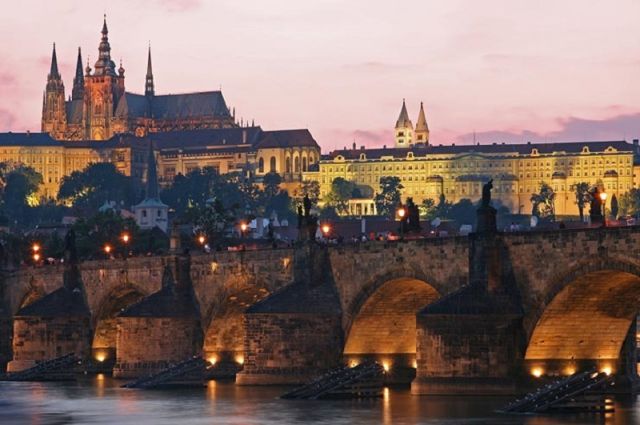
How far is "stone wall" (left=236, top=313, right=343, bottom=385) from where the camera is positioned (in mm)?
84250

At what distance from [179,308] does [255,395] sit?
18012 mm

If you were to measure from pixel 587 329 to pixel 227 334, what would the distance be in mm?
30027

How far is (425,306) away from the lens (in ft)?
253

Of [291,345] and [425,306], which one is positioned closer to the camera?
[425,306]

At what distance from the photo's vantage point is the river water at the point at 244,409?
67438 millimetres

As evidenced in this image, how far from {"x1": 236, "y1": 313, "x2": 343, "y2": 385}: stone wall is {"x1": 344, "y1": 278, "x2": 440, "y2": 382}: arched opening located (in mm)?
888

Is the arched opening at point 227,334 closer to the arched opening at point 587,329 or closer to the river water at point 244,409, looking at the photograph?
the river water at point 244,409

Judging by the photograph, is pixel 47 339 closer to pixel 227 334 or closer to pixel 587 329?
pixel 227 334

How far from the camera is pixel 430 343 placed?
72.4 meters

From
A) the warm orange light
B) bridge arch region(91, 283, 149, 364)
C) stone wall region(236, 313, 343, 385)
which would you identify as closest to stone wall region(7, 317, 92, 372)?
bridge arch region(91, 283, 149, 364)

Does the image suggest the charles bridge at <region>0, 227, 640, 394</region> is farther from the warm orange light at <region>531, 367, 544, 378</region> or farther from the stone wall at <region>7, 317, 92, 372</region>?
the stone wall at <region>7, 317, 92, 372</region>

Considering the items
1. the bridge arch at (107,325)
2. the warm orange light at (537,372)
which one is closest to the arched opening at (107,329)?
the bridge arch at (107,325)

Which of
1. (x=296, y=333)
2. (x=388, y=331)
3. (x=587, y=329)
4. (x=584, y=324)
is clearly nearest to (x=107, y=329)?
(x=296, y=333)

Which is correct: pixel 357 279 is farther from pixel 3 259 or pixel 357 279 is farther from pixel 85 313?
pixel 3 259
